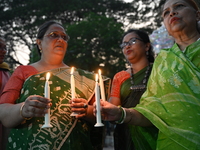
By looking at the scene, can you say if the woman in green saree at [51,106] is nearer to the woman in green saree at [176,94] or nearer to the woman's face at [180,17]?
the woman in green saree at [176,94]

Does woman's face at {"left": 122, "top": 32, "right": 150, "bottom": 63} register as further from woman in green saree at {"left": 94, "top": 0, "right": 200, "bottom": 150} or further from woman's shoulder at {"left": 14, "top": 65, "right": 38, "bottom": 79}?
woman's shoulder at {"left": 14, "top": 65, "right": 38, "bottom": 79}

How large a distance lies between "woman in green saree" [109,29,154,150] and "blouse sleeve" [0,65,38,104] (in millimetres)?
1137

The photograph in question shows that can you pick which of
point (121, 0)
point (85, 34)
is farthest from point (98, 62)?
point (121, 0)

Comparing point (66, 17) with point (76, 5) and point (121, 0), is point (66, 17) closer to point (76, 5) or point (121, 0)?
point (76, 5)

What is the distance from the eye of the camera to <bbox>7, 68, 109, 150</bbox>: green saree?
2160 mm

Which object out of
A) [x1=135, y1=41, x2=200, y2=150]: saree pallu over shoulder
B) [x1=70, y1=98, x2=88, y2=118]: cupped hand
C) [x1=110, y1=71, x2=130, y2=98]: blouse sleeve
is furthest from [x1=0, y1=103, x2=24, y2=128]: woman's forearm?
Result: [x1=110, y1=71, x2=130, y2=98]: blouse sleeve

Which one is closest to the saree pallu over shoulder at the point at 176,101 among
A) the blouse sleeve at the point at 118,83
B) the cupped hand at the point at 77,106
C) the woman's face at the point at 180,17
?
the woman's face at the point at 180,17

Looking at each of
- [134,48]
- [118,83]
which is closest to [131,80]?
[118,83]

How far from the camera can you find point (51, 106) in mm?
2244

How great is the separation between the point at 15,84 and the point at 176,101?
5.27 ft

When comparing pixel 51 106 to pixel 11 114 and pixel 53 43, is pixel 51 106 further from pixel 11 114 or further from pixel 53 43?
pixel 53 43

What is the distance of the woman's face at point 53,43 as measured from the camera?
2637 millimetres

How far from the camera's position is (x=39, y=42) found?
2799 mm

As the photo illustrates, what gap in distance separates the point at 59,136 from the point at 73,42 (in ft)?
46.4
